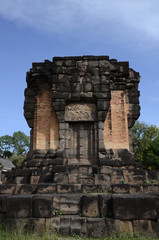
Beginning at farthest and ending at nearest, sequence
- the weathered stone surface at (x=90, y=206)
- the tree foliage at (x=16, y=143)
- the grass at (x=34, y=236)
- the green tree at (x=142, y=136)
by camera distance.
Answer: the tree foliage at (x=16, y=143) < the green tree at (x=142, y=136) < the weathered stone surface at (x=90, y=206) < the grass at (x=34, y=236)

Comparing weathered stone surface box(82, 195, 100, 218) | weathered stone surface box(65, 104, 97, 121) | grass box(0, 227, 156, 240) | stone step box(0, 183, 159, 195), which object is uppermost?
weathered stone surface box(65, 104, 97, 121)

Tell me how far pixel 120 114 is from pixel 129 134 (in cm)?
135

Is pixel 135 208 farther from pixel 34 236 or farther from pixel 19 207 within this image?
pixel 19 207

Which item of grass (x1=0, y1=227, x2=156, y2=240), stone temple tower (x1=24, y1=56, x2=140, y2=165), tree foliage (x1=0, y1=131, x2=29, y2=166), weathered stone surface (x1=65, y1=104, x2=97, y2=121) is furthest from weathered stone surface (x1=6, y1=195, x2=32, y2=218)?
tree foliage (x1=0, y1=131, x2=29, y2=166)

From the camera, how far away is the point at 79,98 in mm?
10656

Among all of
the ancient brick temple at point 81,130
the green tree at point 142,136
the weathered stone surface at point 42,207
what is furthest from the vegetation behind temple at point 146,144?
the weathered stone surface at point 42,207

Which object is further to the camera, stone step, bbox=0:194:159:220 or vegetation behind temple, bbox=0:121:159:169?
vegetation behind temple, bbox=0:121:159:169

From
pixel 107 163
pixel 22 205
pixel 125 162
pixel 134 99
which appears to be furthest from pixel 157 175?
pixel 22 205

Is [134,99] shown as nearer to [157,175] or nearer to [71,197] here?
[157,175]

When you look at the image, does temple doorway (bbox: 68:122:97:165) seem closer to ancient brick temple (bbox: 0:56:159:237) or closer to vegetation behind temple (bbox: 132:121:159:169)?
ancient brick temple (bbox: 0:56:159:237)

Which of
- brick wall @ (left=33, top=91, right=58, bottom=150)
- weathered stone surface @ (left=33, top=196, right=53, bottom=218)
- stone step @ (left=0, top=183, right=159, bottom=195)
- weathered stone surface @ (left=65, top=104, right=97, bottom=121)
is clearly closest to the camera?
weathered stone surface @ (left=33, top=196, right=53, bottom=218)

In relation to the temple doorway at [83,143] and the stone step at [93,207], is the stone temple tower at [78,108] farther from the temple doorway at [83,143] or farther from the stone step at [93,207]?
the stone step at [93,207]

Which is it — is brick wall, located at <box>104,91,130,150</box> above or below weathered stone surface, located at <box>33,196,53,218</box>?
above

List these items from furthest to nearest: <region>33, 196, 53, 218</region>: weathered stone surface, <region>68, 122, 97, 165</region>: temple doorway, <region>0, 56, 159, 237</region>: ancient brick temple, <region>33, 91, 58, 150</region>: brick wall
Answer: <region>33, 91, 58, 150</region>: brick wall < <region>68, 122, 97, 165</region>: temple doorway < <region>0, 56, 159, 237</region>: ancient brick temple < <region>33, 196, 53, 218</region>: weathered stone surface
